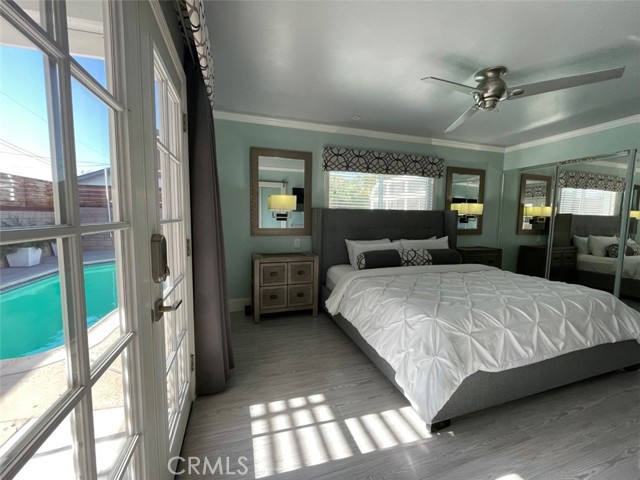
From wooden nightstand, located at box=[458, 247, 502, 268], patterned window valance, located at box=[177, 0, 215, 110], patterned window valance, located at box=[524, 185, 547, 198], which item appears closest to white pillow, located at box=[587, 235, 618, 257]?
patterned window valance, located at box=[524, 185, 547, 198]

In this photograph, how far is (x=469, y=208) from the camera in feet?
14.0

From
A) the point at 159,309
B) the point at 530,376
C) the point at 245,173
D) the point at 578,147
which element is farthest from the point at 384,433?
the point at 578,147

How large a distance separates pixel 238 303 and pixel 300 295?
0.88 meters

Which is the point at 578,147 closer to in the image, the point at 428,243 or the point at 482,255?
the point at 482,255

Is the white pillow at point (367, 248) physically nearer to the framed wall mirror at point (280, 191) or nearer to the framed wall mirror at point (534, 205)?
the framed wall mirror at point (280, 191)

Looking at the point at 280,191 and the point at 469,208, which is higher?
the point at 280,191

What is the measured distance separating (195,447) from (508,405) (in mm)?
2027

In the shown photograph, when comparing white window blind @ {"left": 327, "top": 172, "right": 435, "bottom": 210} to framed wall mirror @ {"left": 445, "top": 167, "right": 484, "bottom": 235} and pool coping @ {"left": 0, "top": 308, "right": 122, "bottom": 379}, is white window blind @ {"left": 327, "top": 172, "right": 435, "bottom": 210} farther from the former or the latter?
pool coping @ {"left": 0, "top": 308, "right": 122, "bottom": 379}

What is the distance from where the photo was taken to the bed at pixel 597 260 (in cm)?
315

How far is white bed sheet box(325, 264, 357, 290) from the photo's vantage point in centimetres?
316

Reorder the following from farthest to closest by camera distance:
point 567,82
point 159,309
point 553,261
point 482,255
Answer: point 482,255, point 553,261, point 567,82, point 159,309

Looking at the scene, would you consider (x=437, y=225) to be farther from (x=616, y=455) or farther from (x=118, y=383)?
(x=118, y=383)

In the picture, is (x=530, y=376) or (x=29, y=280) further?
(x=530, y=376)

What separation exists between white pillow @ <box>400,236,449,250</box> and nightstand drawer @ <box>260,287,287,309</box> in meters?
1.70
